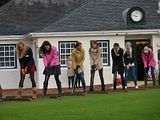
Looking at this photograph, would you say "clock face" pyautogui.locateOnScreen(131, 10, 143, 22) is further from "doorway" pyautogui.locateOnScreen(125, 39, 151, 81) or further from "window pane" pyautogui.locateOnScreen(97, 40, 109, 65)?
"window pane" pyautogui.locateOnScreen(97, 40, 109, 65)

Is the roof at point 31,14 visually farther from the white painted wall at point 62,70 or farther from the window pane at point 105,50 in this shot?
the window pane at point 105,50

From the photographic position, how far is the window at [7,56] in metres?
32.3

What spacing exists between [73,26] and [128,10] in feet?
9.67

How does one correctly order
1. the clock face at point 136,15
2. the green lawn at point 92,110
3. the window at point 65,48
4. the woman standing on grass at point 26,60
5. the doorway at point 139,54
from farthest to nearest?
the clock face at point 136,15
the doorway at point 139,54
the window at point 65,48
the woman standing on grass at point 26,60
the green lawn at point 92,110

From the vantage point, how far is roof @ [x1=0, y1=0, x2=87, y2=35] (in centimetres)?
3372

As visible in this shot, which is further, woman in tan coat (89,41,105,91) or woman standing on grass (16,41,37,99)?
woman in tan coat (89,41,105,91)

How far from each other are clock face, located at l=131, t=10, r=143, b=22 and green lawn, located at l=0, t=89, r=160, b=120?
15.6m

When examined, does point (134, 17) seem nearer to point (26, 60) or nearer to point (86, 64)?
point (86, 64)

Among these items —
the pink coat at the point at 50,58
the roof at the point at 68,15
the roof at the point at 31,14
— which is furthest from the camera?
the roof at the point at 31,14

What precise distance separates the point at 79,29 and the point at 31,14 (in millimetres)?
4865

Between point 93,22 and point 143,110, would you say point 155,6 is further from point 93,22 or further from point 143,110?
point 143,110

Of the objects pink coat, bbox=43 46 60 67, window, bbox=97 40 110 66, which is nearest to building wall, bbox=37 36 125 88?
window, bbox=97 40 110 66

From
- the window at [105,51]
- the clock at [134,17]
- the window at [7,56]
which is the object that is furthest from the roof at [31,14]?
the clock at [134,17]

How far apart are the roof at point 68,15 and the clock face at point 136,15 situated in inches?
21.2
